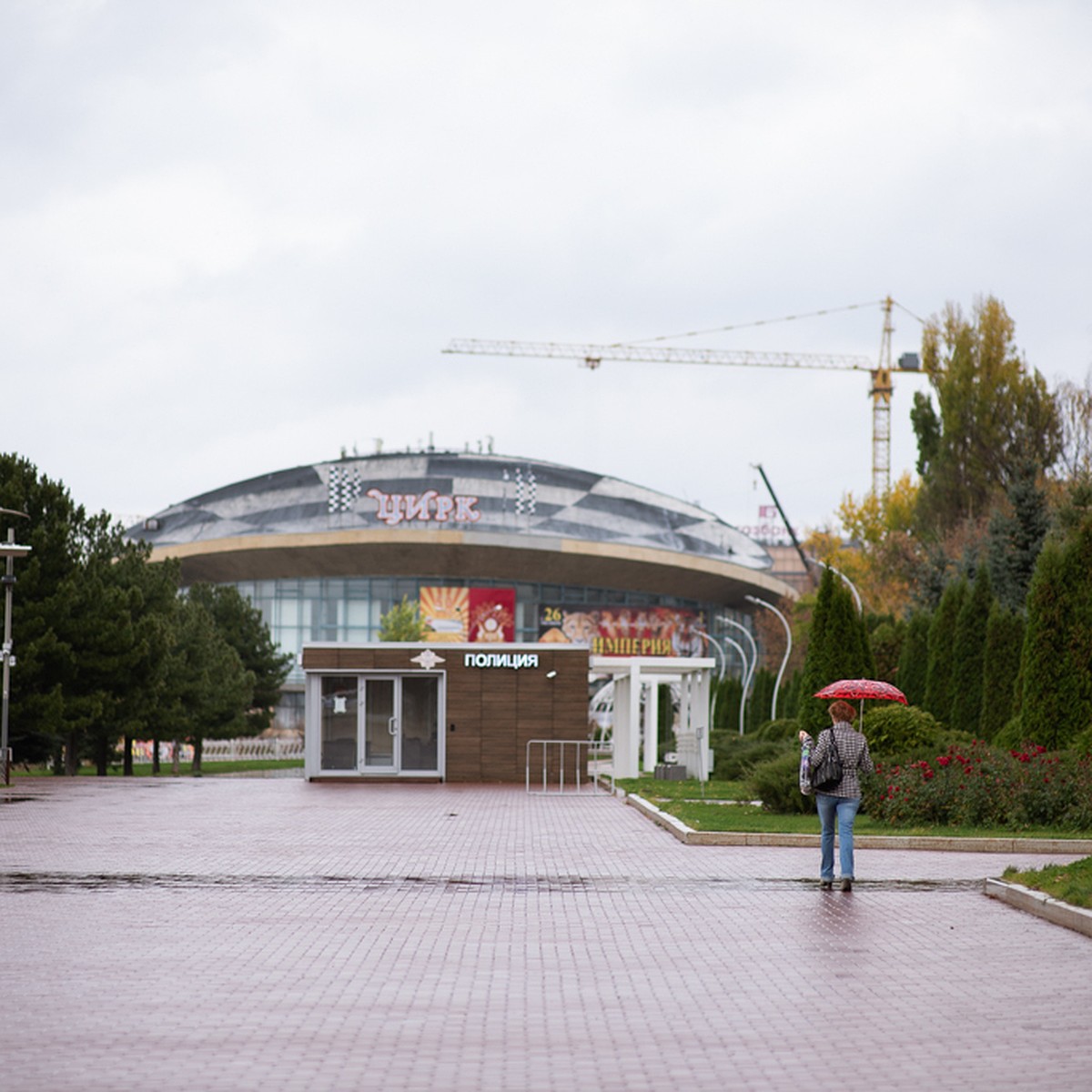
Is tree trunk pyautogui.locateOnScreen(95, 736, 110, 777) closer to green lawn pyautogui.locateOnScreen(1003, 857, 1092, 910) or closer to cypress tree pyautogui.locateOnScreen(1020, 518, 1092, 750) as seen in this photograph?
cypress tree pyautogui.locateOnScreen(1020, 518, 1092, 750)

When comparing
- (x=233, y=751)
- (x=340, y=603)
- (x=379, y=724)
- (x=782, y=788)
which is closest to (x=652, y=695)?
(x=379, y=724)

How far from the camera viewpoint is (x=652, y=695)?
46469 mm

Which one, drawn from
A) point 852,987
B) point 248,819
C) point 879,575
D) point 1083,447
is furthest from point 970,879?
point 879,575

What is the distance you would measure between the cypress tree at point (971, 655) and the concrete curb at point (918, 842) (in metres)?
13.9

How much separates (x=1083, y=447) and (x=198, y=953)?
157 feet

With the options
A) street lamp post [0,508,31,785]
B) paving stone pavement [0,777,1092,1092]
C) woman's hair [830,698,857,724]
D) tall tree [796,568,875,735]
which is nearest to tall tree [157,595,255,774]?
street lamp post [0,508,31,785]

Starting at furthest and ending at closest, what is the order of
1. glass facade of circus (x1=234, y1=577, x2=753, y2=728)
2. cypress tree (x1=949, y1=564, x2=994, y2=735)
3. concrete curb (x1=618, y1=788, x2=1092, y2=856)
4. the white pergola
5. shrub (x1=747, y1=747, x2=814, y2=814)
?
glass facade of circus (x1=234, y1=577, x2=753, y2=728) < the white pergola < cypress tree (x1=949, y1=564, x2=994, y2=735) < shrub (x1=747, y1=747, x2=814, y2=814) < concrete curb (x1=618, y1=788, x2=1092, y2=856)

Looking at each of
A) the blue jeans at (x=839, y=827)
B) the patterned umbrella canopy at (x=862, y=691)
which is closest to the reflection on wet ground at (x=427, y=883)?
the blue jeans at (x=839, y=827)

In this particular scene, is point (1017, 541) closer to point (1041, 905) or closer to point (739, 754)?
point (739, 754)

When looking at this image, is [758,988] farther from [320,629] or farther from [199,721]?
[320,629]

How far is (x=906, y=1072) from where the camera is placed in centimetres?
676

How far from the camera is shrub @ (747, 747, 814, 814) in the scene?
22.8m

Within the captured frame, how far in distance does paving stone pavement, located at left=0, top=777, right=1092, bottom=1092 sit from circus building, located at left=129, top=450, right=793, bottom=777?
259 feet

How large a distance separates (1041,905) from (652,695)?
3450 centimetres
